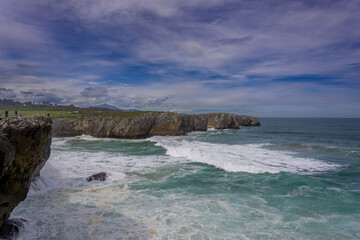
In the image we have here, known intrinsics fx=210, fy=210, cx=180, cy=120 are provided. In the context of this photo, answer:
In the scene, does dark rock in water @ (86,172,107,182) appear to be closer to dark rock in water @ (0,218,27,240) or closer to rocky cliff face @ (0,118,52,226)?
dark rock in water @ (0,218,27,240)

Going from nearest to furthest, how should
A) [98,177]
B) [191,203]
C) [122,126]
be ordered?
[191,203] < [98,177] < [122,126]

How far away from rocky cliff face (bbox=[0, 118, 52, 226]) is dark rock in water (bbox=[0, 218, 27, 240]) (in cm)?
46

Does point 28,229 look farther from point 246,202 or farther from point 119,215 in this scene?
point 246,202

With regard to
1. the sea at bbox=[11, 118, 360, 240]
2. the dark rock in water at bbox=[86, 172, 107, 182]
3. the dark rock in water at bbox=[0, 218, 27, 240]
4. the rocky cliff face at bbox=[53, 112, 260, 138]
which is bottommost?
the sea at bbox=[11, 118, 360, 240]

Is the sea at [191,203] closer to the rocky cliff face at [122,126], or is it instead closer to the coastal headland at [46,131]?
the coastal headland at [46,131]

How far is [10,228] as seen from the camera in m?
8.15

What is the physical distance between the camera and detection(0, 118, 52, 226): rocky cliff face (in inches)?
266

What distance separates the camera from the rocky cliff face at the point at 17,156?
6.75m

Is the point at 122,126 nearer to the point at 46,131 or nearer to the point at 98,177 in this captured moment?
the point at 98,177

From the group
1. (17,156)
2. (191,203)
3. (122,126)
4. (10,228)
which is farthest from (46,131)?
(122,126)

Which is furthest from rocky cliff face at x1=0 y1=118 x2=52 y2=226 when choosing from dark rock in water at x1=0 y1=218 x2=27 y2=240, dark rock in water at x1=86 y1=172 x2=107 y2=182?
dark rock in water at x1=86 y1=172 x2=107 y2=182

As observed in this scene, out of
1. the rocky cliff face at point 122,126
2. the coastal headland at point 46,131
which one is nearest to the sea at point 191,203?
the coastal headland at point 46,131

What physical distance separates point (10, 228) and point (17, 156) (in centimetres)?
308

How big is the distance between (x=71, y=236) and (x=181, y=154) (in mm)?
18677
